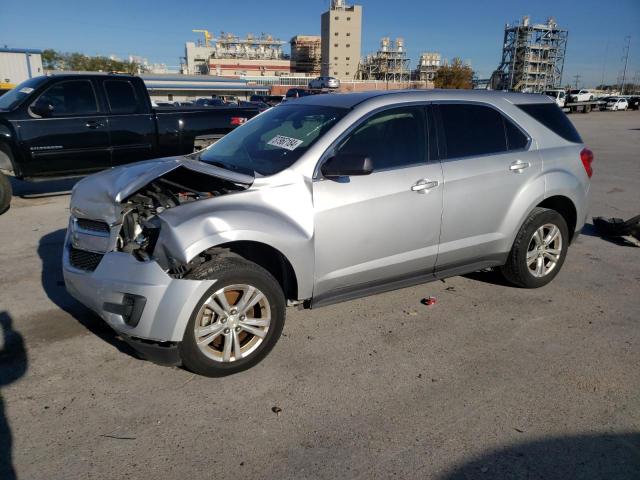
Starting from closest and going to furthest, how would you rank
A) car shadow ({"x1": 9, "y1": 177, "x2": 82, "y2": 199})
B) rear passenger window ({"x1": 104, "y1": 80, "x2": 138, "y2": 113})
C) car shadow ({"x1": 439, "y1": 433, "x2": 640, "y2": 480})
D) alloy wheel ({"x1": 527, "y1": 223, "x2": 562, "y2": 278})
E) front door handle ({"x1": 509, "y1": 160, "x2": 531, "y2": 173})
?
car shadow ({"x1": 439, "y1": 433, "x2": 640, "y2": 480}), front door handle ({"x1": 509, "y1": 160, "x2": 531, "y2": 173}), alloy wheel ({"x1": 527, "y1": 223, "x2": 562, "y2": 278}), rear passenger window ({"x1": 104, "y1": 80, "x2": 138, "y2": 113}), car shadow ({"x1": 9, "y1": 177, "x2": 82, "y2": 199})

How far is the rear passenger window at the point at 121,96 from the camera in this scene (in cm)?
834

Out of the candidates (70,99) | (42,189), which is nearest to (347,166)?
(70,99)

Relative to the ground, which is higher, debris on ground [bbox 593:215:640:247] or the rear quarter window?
the rear quarter window

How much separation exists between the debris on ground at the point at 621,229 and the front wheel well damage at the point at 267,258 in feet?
16.5

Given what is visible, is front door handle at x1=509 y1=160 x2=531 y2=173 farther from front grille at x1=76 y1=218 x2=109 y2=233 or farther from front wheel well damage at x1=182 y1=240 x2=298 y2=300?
front grille at x1=76 y1=218 x2=109 y2=233

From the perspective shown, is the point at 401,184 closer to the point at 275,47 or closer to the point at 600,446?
the point at 600,446

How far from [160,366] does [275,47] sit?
177m

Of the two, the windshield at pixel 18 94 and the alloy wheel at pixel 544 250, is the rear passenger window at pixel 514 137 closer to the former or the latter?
the alloy wheel at pixel 544 250

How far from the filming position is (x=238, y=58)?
13650 cm

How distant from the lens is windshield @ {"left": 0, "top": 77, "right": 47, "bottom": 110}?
7812 mm

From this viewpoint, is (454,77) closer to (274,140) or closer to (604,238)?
(604,238)

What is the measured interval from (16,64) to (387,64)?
405 ft

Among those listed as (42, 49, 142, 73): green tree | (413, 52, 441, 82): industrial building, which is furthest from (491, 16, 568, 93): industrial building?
(42, 49, 142, 73): green tree

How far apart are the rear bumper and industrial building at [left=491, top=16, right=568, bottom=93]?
111822 millimetres
